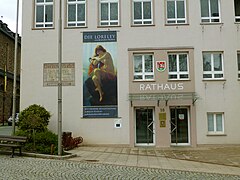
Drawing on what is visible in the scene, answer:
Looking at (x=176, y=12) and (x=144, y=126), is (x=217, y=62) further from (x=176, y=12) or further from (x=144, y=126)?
(x=144, y=126)

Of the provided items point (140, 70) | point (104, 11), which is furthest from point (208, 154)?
point (104, 11)

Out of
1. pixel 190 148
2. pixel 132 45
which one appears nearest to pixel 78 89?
pixel 132 45

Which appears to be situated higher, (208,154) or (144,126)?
(144,126)

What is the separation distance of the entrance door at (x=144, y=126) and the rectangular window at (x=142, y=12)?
553cm

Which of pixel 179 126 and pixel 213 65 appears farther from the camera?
pixel 213 65

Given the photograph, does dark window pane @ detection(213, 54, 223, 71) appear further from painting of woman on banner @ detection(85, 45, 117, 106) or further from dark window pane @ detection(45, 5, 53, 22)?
dark window pane @ detection(45, 5, 53, 22)

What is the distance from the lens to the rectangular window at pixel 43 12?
71.9ft

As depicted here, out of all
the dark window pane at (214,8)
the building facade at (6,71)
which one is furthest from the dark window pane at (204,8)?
the building facade at (6,71)

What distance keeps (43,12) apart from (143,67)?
7.35 metres

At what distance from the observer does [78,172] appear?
36.2 ft

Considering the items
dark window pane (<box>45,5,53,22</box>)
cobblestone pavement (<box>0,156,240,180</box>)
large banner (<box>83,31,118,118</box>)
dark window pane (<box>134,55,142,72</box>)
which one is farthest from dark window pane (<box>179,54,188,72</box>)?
cobblestone pavement (<box>0,156,240,180</box>)

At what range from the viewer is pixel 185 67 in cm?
2100

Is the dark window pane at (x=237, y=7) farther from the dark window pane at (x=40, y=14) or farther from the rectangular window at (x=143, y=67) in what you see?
the dark window pane at (x=40, y=14)

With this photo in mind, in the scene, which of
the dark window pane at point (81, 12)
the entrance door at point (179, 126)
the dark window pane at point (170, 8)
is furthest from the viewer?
the dark window pane at point (81, 12)
